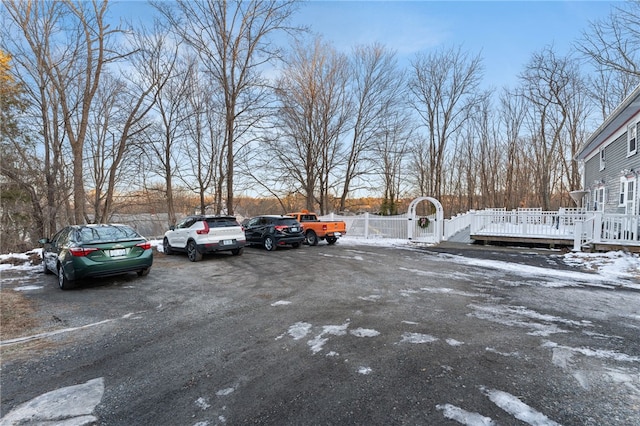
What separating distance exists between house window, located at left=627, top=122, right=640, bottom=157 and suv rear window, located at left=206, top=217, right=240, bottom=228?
15.3 meters

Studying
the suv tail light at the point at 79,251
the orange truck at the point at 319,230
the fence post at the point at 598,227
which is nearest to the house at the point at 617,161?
the fence post at the point at 598,227

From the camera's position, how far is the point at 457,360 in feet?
10.2

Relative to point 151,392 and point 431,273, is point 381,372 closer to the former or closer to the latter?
point 151,392

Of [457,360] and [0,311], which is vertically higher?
[457,360]

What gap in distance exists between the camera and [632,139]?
41.0 ft

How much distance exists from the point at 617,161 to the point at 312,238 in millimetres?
14311

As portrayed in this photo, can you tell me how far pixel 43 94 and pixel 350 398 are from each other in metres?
19.4

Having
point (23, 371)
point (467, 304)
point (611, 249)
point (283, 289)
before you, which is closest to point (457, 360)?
point (467, 304)

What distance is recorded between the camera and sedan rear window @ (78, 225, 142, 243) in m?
6.67

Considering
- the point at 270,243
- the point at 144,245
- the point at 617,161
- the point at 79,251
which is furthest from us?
the point at 617,161

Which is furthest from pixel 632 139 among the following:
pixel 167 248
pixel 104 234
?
pixel 167 248

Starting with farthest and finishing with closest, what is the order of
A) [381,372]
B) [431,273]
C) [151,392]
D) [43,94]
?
[43,94] → [431,273] → [381,372] → [151,392]

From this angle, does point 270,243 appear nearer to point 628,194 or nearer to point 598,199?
point 628,194

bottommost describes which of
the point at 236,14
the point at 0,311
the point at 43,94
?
the point at 0,311
